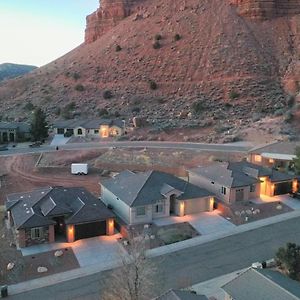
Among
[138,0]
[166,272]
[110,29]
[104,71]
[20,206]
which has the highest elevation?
[138,0]

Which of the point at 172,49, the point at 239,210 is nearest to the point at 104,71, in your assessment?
the point at 172,49

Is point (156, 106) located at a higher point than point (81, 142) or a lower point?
higher

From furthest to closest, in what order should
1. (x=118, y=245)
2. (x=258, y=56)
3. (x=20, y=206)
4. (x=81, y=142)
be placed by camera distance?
(x=258, y=56)
(x=81, y=142)
(x=20, y=206)
(x=118, y=245)

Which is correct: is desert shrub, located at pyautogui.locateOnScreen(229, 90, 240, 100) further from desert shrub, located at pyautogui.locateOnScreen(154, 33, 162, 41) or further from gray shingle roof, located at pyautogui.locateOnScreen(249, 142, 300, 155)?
gray shingle roof, located at pyautogui.locateOnScreen(249, 142, 300, 155)

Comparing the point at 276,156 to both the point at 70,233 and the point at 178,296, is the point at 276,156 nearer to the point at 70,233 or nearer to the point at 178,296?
the point at 70,233

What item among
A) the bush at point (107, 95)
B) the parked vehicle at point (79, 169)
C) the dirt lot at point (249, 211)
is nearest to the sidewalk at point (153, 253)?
the dirt lot at point (249, 211)

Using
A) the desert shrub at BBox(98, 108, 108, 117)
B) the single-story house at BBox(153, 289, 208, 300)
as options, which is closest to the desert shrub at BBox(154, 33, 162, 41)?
the desert shrub at BBox(98, 108, 108, 117)

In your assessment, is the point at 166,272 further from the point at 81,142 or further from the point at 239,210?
the point at 81,142
